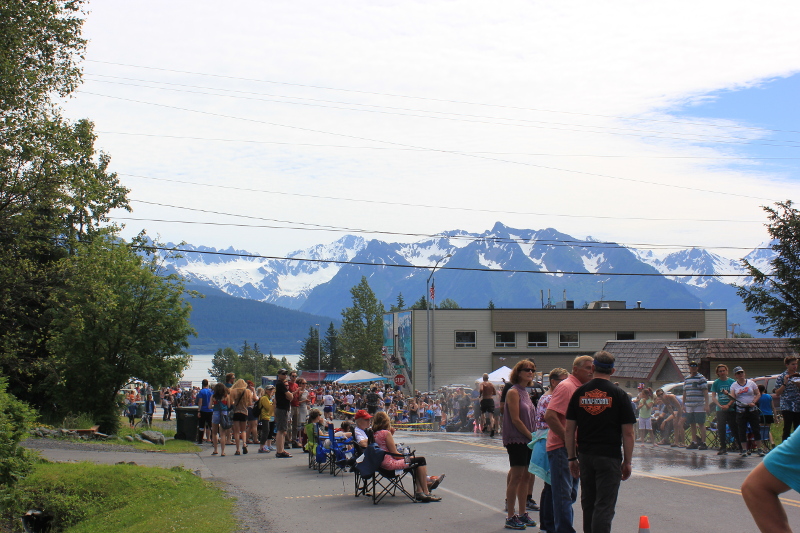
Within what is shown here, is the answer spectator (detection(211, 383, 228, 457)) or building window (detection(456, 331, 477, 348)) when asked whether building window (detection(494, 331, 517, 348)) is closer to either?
building window (detection(456, 331, 477, 348))

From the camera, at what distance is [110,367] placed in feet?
78.8

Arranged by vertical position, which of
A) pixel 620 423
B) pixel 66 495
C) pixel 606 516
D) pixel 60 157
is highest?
pixel 60 157

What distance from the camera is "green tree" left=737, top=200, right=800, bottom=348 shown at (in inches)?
1028

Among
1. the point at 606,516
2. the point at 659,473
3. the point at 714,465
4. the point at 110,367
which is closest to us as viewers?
the point at 606,516

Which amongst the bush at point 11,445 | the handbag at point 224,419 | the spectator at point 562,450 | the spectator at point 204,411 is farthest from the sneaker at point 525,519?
the spectator at point 204,411

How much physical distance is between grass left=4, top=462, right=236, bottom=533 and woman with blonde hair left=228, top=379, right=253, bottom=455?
3.53 metres

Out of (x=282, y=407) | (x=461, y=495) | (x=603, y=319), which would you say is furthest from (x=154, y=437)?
(x=603, y=319)

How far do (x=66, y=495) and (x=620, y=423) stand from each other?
10218 millimetres

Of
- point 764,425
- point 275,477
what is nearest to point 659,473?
point 764,425

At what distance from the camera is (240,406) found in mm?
17375

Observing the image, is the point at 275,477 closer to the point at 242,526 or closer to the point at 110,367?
the point at 242,526

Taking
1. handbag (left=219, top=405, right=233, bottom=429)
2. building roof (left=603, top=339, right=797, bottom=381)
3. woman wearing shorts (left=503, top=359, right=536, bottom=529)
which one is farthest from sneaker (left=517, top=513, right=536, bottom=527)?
building roof (left=603, top=339, right=797, bottom=381)

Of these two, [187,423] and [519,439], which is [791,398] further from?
[187,423]

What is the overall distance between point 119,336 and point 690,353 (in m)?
24.2
